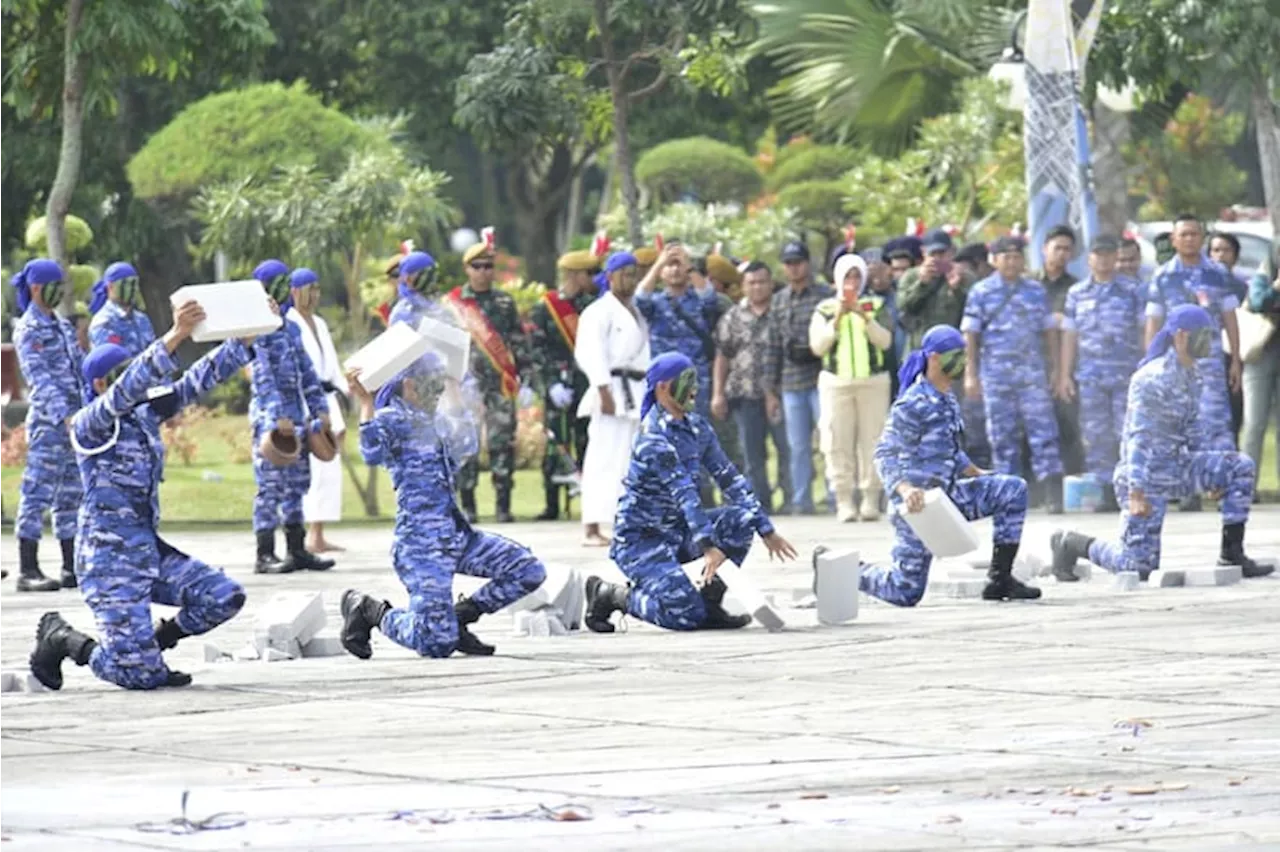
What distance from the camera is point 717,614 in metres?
14.8

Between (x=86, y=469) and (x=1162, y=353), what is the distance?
6178 millimetres

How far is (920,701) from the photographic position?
38.8 feet

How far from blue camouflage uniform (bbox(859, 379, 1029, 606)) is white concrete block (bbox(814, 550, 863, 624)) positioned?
479 millimetres

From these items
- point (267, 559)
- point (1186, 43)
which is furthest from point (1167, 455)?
point (1186, 43)

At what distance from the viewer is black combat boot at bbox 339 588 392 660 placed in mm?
13602

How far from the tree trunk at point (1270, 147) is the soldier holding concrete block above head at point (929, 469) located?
10406 millimetres

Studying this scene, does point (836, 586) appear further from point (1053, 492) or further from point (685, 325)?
point (1053, 492)

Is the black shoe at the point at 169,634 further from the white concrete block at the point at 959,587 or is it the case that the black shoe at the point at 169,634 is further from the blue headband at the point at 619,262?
the blue headband at the point at 619,262

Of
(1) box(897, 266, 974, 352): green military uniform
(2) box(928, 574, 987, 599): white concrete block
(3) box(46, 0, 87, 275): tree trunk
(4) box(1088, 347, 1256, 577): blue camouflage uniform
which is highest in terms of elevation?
(3) box(46, 0, 87, 275): tree trunk

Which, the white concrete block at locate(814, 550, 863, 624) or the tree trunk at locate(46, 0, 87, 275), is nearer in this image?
the white concrete block at locate(814, 550, 863, 624)

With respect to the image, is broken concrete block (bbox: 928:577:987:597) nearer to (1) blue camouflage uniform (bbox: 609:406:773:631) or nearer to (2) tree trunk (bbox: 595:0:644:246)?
(1) blue camouflage uniform (bbox: 609:406:773:631)

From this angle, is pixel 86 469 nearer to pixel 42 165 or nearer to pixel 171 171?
pixel 171 171

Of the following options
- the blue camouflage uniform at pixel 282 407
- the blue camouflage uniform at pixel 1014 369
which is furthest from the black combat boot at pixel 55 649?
the blue camouflage uniform at pixel 1014 369

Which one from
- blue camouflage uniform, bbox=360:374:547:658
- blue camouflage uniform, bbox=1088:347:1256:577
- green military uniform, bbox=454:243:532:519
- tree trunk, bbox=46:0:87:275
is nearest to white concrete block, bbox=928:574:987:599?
blue camouflage uniform, bbox=1088:347:1256:577
